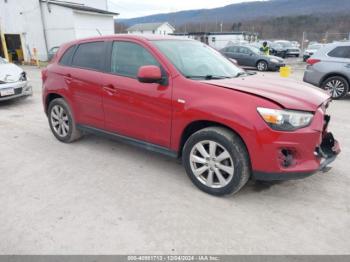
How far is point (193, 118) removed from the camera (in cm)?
325

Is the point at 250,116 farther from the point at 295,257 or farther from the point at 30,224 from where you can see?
the point at 30,224

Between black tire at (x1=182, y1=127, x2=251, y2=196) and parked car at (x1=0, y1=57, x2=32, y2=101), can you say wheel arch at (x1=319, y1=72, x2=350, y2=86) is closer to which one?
black tire at (x1=182, y1=127, x2=251, y2=196)

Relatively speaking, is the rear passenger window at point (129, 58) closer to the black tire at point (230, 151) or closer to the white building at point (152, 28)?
the black tire at point (230, 151)

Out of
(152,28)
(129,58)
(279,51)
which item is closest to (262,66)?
(279,51)

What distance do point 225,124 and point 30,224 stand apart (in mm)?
2165

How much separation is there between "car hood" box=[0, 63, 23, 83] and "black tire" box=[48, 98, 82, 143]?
3396 millimetres

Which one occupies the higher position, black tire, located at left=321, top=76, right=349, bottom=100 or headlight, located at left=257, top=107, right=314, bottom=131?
headlight, located at left=257, top=107, right=314, bottom=131

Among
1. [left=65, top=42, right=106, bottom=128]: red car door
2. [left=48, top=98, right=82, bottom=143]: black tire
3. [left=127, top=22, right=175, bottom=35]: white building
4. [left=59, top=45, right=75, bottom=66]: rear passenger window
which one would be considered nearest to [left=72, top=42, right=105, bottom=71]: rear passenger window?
[left=65, top=42, right=106, bottom=128]: red car door

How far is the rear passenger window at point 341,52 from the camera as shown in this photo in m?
8.43

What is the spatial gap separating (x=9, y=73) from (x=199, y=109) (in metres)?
6.61

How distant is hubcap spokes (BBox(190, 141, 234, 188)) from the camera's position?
10.3ft

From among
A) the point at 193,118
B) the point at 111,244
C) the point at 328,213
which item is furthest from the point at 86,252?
the point at 328,213

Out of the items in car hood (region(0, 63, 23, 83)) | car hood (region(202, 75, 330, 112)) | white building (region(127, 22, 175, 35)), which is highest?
white building (region(127, 22, 175, 35))

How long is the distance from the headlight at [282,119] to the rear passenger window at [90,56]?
2452 millimetres
